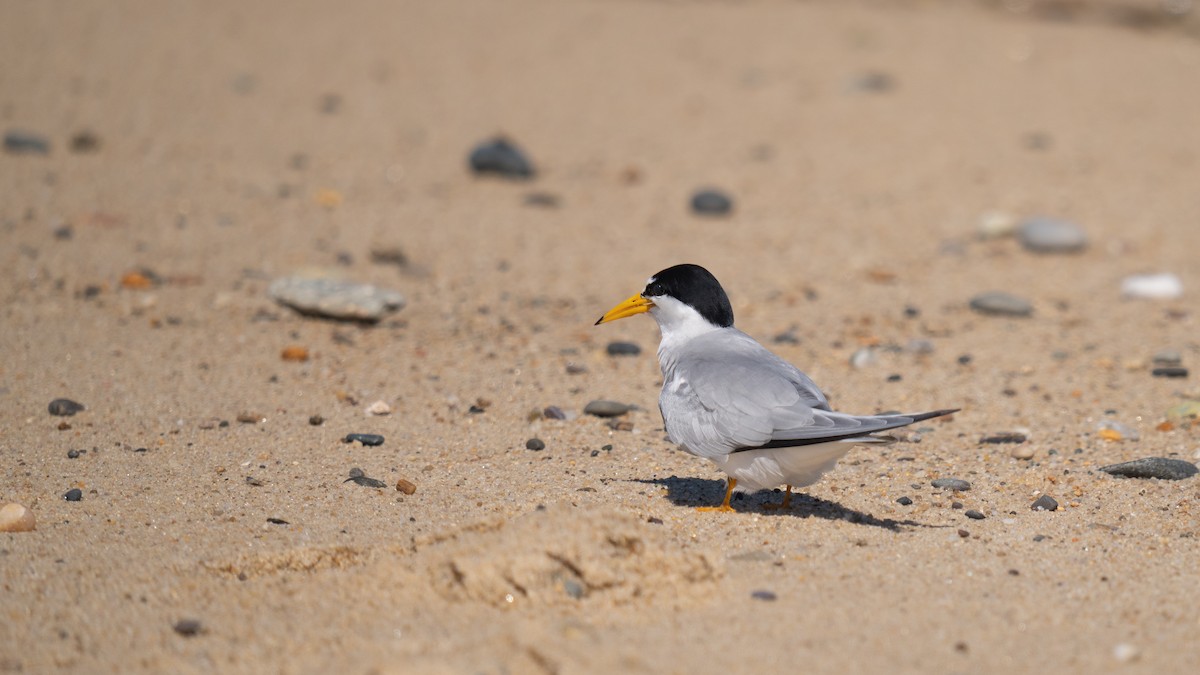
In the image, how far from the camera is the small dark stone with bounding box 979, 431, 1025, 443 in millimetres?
5660

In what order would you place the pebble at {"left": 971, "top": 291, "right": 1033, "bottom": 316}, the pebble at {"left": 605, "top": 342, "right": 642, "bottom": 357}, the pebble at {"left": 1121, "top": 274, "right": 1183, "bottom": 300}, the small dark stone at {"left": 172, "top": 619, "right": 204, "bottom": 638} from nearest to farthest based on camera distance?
the small dark stone at {"left": 172, "top": 619, "right": 204, "bottom": 638}
the pebble at {"left": 605, "top": 342, "right": 642, "bottom": 357}
the pebble at {"left": 971, "top": 291, "right": 1033, "bottom": 316}
the pebble at {"left": 1121, "top": 274, "right": 1183, "bottom": 300}

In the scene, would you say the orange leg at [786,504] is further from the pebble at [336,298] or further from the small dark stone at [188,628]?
the pebble at [336,298]

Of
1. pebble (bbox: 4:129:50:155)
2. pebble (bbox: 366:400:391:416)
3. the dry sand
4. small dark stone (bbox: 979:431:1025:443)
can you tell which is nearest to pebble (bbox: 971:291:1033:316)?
the dry sand

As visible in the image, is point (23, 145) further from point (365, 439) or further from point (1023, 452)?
point (1023, 452)

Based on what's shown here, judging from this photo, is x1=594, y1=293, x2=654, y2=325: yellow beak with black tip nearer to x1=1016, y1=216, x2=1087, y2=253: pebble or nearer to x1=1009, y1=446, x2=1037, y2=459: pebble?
x1=1009, y1=446, x2=1037, y2=459: pebble

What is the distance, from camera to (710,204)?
9516 millimetres

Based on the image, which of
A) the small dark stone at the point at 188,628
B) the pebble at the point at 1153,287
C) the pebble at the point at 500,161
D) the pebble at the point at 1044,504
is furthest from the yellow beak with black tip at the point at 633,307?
the pebble at the point at 500,161

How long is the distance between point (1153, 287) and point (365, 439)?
5.33m

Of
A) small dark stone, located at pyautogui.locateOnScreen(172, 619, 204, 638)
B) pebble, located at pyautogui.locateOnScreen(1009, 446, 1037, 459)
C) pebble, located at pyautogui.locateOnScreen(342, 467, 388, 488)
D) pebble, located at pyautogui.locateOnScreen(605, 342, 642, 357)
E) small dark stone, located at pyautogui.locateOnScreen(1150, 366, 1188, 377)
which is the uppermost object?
small dark stone, located at pyautogui.locateOnScreen(172, 619, 204, 638)

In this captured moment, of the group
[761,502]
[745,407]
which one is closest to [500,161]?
[761,502]

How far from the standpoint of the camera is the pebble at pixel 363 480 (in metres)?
4.93

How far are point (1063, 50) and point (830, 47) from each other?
2.38 metres

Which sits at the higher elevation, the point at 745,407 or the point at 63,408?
the point at 745,407

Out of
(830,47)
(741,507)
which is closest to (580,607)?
(741,507)
